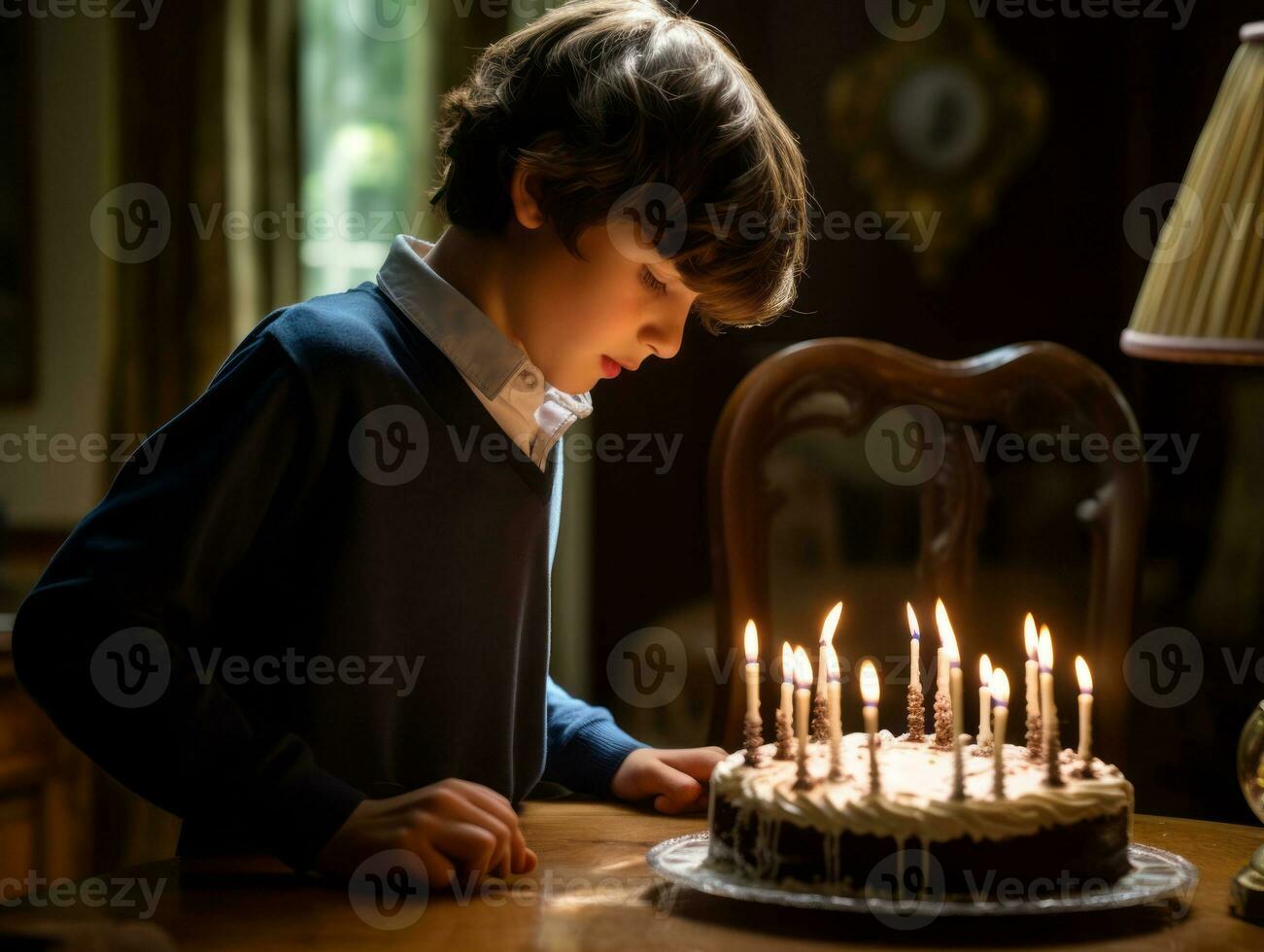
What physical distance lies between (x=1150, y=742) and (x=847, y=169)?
1427mm

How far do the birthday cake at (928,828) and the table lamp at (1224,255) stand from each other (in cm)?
13

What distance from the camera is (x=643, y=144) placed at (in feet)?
4.72

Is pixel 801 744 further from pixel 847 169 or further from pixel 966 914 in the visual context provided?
pixel 847 169

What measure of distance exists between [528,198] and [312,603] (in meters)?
0.47

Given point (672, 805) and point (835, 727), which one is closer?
point (835, 727)

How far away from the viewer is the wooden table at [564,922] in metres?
1.03

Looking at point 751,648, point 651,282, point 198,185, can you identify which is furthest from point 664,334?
point 198,185

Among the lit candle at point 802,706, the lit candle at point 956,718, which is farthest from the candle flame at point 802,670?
the lit candle at point 956,718

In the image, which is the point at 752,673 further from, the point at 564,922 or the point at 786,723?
the point at 564,922

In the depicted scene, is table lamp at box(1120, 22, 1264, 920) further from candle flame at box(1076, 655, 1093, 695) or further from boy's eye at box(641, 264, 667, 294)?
boy's eye at box(641, 264, 667, 294)

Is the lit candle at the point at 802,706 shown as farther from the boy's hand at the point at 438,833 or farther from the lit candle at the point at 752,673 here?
the boy's hand at the point at 438,833

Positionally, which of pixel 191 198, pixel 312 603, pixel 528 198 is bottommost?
pixel 312 603

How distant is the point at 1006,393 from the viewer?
6.16ft

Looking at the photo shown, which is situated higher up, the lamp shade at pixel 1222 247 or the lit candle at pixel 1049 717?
the lamp shade at pixel 1222 247
